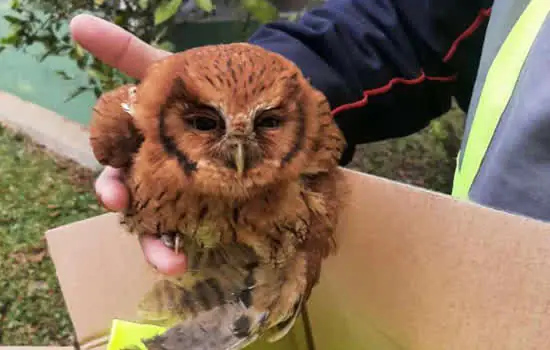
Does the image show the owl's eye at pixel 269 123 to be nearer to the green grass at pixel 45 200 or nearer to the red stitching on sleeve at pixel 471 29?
the red stitching on sleeve at pixel 471 29

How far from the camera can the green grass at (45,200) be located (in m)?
1.32

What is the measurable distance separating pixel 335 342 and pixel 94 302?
0.72ft

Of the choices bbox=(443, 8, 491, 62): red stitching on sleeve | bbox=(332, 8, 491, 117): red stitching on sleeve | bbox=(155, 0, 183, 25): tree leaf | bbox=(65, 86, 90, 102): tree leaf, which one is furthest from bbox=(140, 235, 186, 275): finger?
bbox=(65, 86, 90, 102): tree leaf

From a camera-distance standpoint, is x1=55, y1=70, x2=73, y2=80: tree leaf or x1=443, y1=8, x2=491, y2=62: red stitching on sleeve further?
x1=55, y1=70, x2=73, y2=80: tree leaf

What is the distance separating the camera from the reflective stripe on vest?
600 millimetres

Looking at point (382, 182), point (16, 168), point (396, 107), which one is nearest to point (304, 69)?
point (396, 107)

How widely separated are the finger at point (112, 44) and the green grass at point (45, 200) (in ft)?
2.52

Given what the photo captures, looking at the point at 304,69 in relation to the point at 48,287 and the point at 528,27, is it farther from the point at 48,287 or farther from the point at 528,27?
the point at 48,287

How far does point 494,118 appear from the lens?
628 millimetres

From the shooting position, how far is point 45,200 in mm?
1582

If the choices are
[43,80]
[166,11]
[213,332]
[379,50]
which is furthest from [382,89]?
[43,80]

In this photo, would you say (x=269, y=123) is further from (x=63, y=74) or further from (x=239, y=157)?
(x=63, y=74)

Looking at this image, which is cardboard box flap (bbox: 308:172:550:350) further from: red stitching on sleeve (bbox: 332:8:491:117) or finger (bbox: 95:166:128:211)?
red stitching on sleeve (bbox: 332:8:491:117)

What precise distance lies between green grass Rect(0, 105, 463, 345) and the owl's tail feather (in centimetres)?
86
